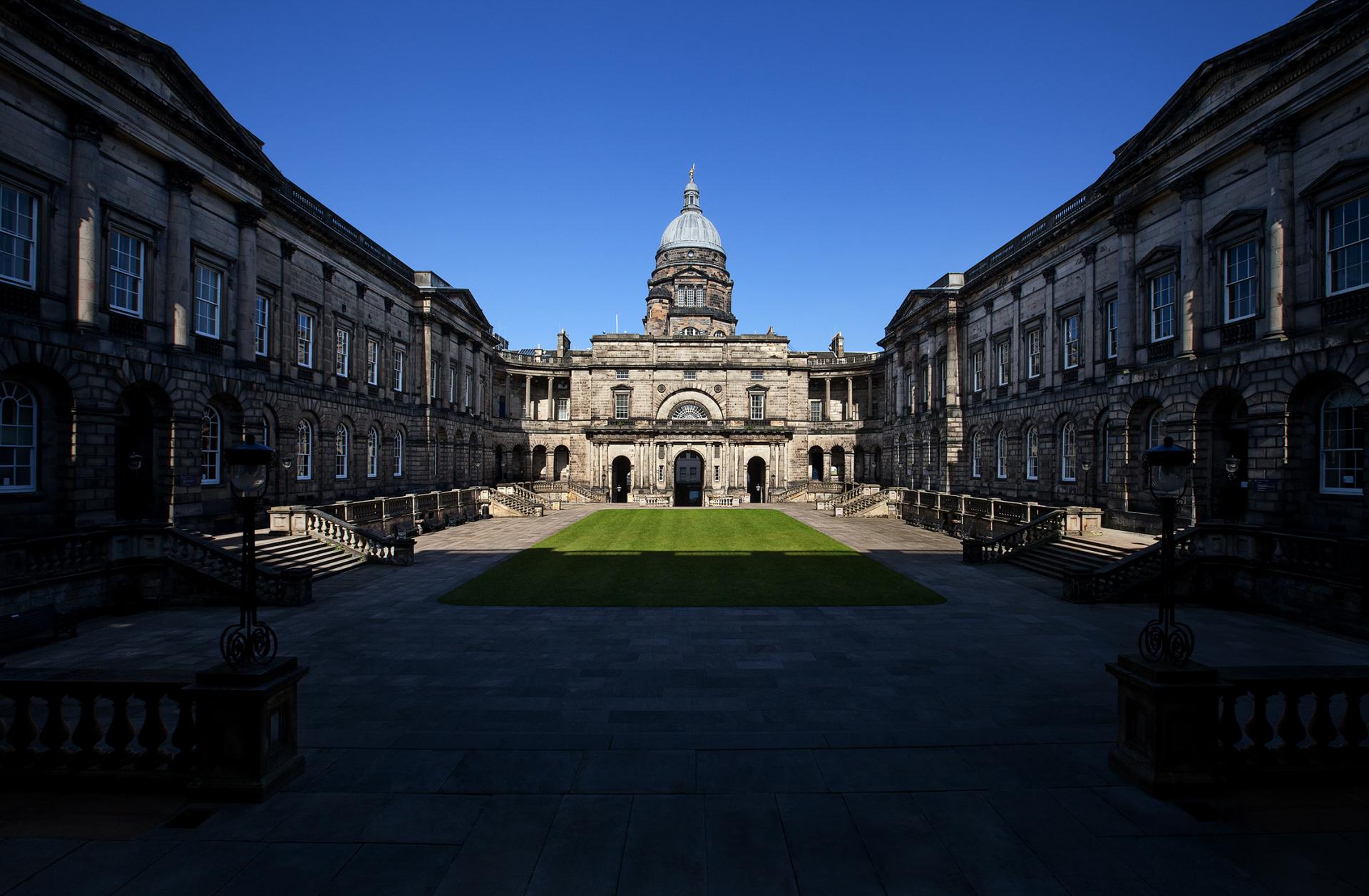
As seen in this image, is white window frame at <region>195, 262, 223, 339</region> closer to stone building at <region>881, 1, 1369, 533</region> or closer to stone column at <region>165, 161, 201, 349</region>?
stone column at <region>165, 161, 201, 349</region>

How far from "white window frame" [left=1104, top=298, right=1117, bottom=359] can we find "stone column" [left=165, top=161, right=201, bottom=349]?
1256 inches

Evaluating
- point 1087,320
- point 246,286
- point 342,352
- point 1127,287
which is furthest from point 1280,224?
point 342,352

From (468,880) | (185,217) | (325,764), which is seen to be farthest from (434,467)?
(468,880)

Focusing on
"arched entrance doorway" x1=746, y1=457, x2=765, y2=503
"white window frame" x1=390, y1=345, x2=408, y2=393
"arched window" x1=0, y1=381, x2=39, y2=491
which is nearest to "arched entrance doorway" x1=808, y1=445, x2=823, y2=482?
"arched entrance doorway" x1=746, y1=457, x2=765, y2=503

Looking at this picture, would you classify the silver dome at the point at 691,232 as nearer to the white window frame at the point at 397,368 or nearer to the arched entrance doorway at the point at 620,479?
the arched entrance doorway at the point at 620,479

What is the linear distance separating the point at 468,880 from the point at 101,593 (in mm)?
14680

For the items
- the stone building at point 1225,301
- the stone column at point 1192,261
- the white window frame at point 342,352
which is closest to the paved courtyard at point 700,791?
the stone building at point 1225,301

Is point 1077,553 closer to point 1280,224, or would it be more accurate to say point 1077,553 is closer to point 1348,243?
point 1348,243

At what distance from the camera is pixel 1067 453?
88.4ft

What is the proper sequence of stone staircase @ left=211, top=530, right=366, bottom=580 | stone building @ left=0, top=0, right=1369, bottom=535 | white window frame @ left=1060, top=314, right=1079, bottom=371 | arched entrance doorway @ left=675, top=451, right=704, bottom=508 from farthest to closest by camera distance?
arched entrance doorway @ left=675, top=451, right=704, bottom=508, white window frame @ left=1060, top=314, right=1079, bottom=371, stone staircase @ left=211, top=530, right=366, bottom=580, stone building @ left=0, top=0, right=1369, bottom=535

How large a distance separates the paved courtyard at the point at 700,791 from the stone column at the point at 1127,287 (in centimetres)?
1302

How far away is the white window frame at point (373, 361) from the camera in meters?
31.4

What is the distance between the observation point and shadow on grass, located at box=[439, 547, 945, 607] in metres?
15.5

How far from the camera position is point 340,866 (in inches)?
198
